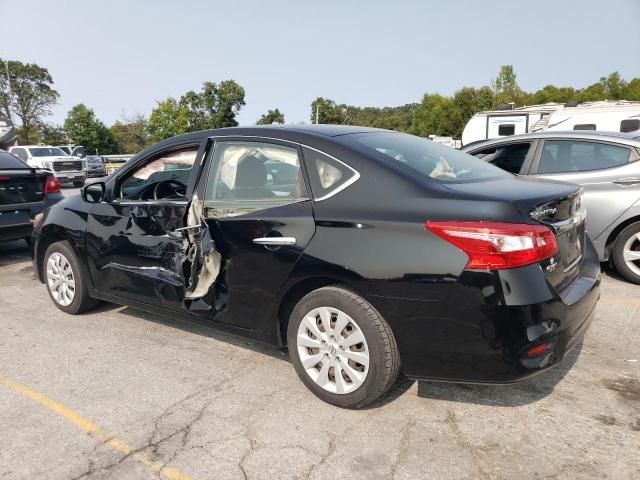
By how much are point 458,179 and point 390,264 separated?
751 mm

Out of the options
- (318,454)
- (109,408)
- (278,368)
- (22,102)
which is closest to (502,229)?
(318,454)

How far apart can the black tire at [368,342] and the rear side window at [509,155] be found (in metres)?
3.70

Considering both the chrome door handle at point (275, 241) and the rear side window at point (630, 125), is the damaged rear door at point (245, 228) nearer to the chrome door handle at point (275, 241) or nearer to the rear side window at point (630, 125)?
the chrome door handle at point (275, 241)

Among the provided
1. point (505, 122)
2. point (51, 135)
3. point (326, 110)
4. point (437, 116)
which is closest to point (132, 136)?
point (51, 135)

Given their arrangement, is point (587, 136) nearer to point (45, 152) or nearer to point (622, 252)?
point (622, 252)

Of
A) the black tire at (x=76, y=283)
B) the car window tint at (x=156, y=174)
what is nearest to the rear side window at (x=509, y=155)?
the car window tint at (x=156, y=174)

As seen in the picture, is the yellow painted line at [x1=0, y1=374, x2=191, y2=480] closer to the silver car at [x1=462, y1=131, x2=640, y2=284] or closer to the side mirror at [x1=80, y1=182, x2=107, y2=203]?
the side mirror at [x1=80, y1=182, x2=107, y2=203]

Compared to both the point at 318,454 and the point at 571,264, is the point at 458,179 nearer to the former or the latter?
the point at 571,264

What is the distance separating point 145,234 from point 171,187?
412mm

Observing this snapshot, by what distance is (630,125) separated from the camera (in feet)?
34.6

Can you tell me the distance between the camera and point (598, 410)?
2775mm

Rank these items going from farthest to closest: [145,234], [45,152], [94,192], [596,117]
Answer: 1. [45,152]
2. [596,117]
3. [94,192]
4. [145,234]

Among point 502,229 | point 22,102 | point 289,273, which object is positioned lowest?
point 289,273

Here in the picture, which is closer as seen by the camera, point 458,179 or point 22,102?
point 458,179
